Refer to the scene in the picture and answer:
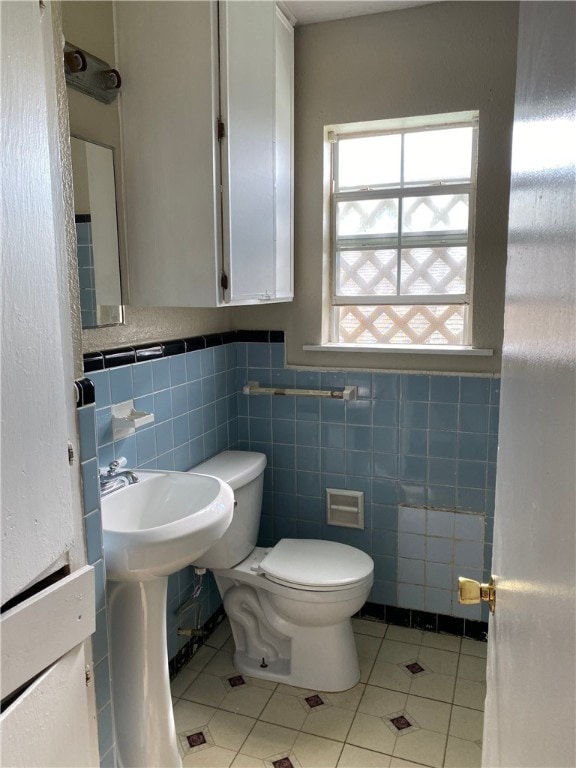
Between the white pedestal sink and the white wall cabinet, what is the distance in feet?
2.11

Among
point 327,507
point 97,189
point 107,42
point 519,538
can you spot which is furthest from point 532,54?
point 327,507

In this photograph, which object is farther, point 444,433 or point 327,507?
point 327,507

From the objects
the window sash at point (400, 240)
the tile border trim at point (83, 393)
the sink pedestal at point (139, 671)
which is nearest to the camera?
the tile border trim at point (83, 393)

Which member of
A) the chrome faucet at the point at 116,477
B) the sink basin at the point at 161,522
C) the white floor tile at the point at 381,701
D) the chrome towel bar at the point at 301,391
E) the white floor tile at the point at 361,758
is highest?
the chrome towel bar at the point at 301,391

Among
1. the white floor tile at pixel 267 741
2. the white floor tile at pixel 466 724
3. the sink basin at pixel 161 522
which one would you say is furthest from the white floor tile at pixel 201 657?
the white floor tile at pixel 466 724

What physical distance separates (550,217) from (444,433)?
1840mm

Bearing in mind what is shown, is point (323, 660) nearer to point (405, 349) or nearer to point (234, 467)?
point (234, 467)

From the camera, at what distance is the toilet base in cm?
207

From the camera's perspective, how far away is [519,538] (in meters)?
0.67

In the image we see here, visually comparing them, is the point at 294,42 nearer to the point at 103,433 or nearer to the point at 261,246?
the point at 261,246

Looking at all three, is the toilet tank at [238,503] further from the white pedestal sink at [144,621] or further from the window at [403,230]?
the window at [403,230]

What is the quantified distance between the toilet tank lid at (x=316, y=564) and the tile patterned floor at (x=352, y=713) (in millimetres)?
435

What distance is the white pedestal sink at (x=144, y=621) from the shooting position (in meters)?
1.45

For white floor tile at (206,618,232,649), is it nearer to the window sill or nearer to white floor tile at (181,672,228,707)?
white floor tile at (181,672,228,707)
